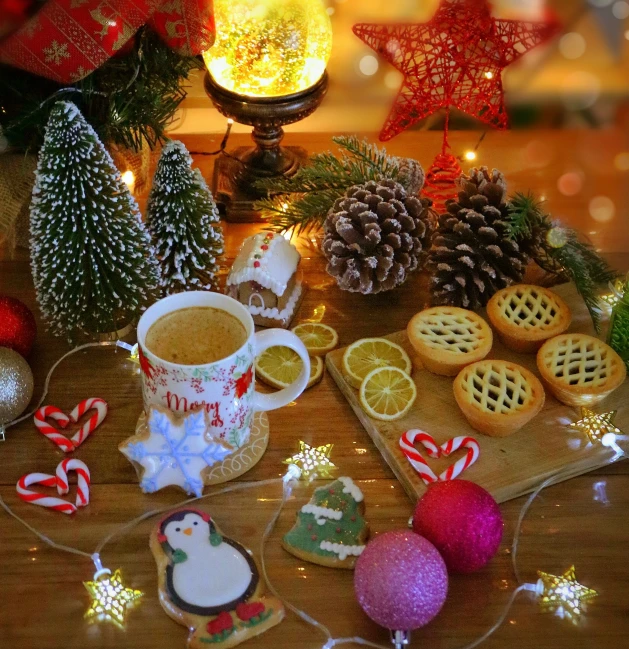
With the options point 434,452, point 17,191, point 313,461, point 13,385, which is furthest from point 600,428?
point 17,191

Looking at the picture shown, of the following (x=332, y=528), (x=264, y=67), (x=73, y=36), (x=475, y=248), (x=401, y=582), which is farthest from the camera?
(x=264, y=67)

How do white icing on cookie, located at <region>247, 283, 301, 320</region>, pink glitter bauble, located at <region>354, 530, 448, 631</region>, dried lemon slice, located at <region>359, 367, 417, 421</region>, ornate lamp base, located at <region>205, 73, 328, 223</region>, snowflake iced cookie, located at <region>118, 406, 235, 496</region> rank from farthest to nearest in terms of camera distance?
ornate lamp base, located at <region>205, 73, 328, 223</region>
white icing on cookie, located at <region>247, 283, 301, 320</region>
dried lemon slice, located at <region>359, 367, 417, 421</region>
snowflake iced cookie, located at <region>118, 406, 235, 496</region>
pink glitter bauble, located at <region>354, 530, 448, 631</region>

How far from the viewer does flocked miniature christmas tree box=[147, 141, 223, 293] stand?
89 centimetres

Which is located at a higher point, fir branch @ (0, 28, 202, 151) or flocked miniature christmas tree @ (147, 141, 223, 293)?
fir branch @ (0, 28, 202, 151)

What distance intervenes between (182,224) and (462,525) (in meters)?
0.48

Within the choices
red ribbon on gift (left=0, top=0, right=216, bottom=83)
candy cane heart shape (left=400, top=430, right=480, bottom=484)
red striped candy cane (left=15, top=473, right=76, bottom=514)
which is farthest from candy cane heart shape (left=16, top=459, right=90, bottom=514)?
red ribbon on gift (left=0, top=0, right=216, bottom=83)

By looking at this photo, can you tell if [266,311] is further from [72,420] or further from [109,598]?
[109,598]

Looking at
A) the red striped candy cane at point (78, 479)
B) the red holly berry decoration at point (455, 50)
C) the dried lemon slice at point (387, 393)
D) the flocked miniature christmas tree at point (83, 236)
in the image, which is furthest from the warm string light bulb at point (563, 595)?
the red holly berry decoration at point (455, 50)

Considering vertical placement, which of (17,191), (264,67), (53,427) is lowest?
(53,427)

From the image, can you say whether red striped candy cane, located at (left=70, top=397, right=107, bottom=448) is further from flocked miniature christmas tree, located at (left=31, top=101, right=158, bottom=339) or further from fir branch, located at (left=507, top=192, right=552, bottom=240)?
fir branch, located at (left=507, top=192, right=552, bottom=240)

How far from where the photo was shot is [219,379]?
0.72 m

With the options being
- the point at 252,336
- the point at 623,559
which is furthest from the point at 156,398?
the point at 623,559

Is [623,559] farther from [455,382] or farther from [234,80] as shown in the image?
[234,80]

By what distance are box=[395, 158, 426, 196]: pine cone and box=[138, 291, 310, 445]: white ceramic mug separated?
0.36 m
